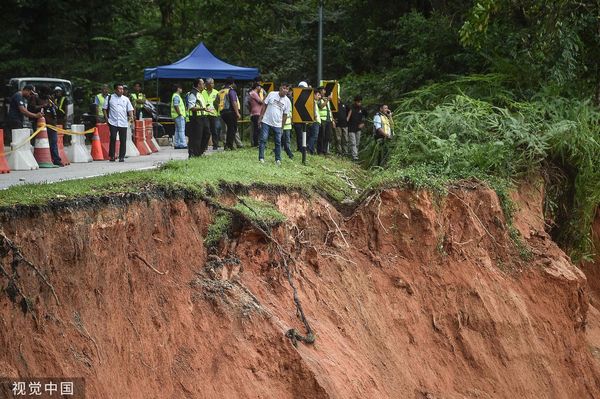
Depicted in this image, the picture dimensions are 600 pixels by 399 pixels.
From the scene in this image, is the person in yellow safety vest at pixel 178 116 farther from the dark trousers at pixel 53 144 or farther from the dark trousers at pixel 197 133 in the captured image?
the dark trousers at pixel 197 133

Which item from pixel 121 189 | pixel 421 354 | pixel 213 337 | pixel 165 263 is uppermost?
pixel 121 189

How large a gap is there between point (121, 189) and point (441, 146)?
8.30m

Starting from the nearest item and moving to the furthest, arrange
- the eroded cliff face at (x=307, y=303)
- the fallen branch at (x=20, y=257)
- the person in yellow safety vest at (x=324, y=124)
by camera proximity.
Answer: the fallen branch at (x=20, y=257) → the eroded cliff face at (x=307, y=303) → the person in yellow safety vest at (x=324, y=124)

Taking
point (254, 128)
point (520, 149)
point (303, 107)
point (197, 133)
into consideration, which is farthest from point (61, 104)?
point (520, 149)

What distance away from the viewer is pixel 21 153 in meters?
20.6

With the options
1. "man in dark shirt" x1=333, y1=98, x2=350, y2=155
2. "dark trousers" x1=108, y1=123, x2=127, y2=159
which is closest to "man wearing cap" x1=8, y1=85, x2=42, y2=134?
"dark trousers" x1=108, y1=123, x2=127, y2=159

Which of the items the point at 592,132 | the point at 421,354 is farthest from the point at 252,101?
the point at 421,354

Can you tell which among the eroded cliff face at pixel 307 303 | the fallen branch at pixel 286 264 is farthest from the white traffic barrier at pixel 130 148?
the fallen branch at pixel 286 264

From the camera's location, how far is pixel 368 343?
1511cm

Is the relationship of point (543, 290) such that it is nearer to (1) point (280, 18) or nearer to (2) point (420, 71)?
(2) point (420, 71)

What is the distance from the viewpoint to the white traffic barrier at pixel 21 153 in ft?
67.1

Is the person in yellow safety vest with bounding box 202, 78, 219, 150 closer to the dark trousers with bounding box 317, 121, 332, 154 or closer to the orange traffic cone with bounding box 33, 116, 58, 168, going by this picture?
the dark trousers with bounding box 317, 121, 332, 154

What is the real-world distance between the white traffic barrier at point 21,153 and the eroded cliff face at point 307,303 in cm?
741

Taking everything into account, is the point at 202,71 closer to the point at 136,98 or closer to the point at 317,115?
the point at 136,98
